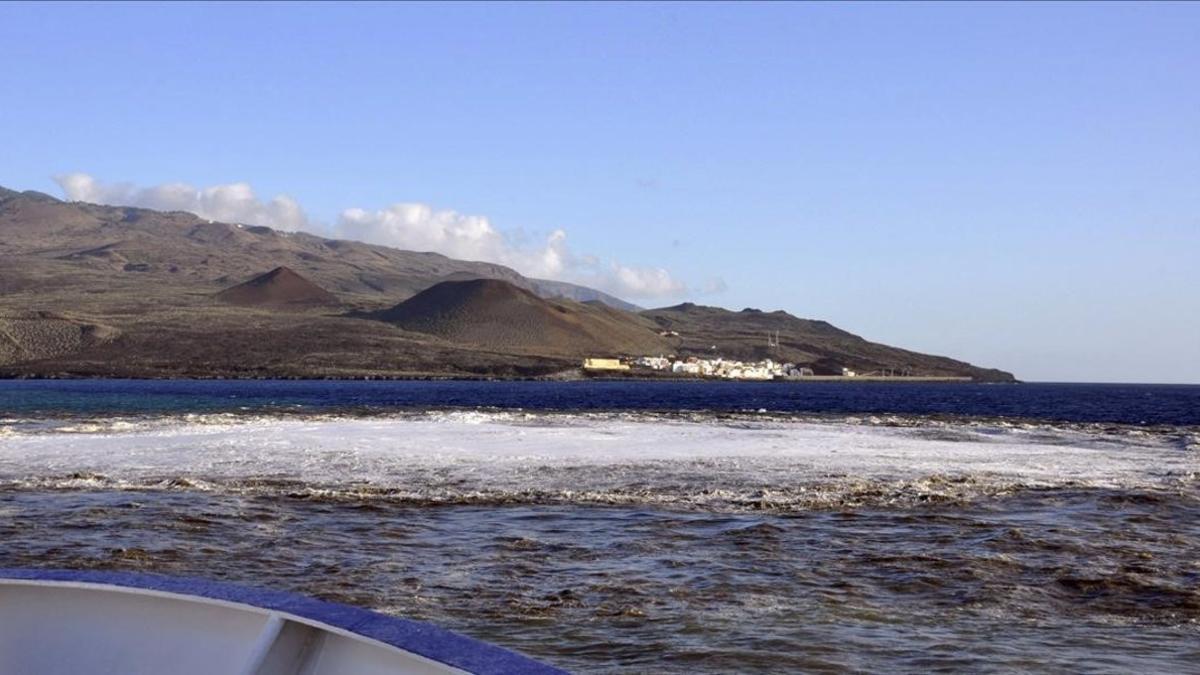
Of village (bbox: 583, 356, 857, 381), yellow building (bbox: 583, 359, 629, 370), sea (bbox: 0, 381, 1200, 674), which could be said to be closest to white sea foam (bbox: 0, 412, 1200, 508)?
sea (bbox: 0, 381, 1200, 674)

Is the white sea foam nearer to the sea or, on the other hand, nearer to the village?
the sea

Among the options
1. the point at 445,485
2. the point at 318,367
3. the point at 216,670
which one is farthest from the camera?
the point at 318,367

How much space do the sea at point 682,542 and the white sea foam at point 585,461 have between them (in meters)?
0.13

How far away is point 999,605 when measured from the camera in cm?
1008

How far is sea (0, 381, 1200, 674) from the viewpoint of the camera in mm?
8773

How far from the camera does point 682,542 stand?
43.2ft

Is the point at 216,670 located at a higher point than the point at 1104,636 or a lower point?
higher

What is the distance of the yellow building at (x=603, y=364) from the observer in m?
174

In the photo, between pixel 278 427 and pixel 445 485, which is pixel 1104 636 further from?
pixel 278 427

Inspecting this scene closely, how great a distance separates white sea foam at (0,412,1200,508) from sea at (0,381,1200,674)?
5.1 inches

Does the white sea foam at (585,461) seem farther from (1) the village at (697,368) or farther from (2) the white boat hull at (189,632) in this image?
(1) the village at (697,368)

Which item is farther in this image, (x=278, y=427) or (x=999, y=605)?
(x=278, y=427)

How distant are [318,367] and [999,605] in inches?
5820

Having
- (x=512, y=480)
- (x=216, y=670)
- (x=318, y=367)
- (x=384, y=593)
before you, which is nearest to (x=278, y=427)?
(x=512, y=480)
